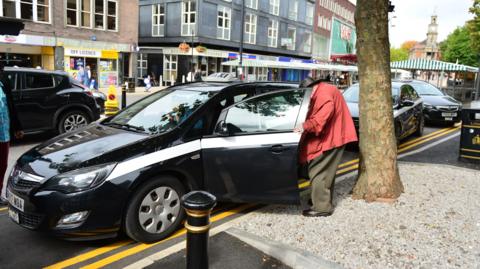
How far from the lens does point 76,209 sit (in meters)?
3.66

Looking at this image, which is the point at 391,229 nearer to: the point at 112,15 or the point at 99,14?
the point at 99,14

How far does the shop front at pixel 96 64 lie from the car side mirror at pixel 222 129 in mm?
23145

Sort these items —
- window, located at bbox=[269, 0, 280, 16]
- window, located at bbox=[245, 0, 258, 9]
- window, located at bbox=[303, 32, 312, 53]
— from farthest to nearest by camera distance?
window, located at bbox=[303, 32, 312, 53] → window, located at bbox=[269, 0, 280, 16] → window, located at bbox=[245, 0, 258, 9]

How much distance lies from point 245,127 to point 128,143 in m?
1.30

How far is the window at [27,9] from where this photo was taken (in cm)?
2355

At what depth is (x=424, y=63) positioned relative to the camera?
28.7 m

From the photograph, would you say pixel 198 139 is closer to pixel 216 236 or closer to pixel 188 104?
pixel 188 104

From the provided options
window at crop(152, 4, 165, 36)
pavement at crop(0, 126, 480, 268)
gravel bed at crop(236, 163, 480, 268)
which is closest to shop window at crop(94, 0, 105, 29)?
window at crop(152, 4, 165, 36)

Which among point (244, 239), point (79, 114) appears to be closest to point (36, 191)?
point (244, 239)

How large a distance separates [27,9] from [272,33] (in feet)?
92.6

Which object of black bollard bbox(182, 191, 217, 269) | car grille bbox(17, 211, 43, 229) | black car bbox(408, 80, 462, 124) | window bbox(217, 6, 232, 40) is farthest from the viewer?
window bbox(217, 6, 232, 40)

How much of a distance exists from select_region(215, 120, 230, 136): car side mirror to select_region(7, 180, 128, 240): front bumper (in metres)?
1.20

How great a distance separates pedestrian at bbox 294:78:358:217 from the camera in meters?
4.48

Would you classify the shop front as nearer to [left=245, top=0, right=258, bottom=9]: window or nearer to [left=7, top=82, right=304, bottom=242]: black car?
[left=245, top=0, right=258, bottom=9]: window
